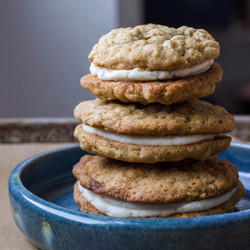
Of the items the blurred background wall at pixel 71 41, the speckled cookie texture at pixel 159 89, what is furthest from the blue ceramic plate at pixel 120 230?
the blurred background wall at pixel 71 41

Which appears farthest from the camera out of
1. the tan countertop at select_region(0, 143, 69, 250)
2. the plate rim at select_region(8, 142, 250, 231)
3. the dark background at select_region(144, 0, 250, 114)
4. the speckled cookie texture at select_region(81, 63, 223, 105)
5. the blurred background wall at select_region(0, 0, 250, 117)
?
the dark background at select_region(144, 0, 250, 114)

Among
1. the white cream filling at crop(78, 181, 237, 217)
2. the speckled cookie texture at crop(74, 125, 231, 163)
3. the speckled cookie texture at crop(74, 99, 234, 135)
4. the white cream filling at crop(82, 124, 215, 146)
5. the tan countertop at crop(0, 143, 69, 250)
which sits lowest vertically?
the tan countertop at crop(0, 143, 69, 250)

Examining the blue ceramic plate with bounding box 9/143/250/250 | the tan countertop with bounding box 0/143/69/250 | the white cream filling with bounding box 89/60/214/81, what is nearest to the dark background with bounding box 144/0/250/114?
the tan countertop with bounding box 0/143/69/250

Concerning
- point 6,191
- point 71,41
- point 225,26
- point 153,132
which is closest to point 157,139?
point 153,132

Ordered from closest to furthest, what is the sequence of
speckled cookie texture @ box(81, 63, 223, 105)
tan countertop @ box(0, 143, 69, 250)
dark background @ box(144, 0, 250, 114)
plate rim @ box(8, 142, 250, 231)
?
1. plate rim @ box(8, 142, 250, 231)
2. speckled cookie texture @ box(81, 63, 223, 105)
3. tan countertop @ box(0, 143, 69, 250)
4. dark background @ box(144, 0, 250, 114)

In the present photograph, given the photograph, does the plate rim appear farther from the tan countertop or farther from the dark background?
the dark background

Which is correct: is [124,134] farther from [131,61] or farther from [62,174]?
[62,174]

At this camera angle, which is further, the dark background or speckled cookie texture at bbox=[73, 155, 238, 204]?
the dark background

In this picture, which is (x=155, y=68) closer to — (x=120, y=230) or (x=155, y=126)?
(x=155, y=126)
